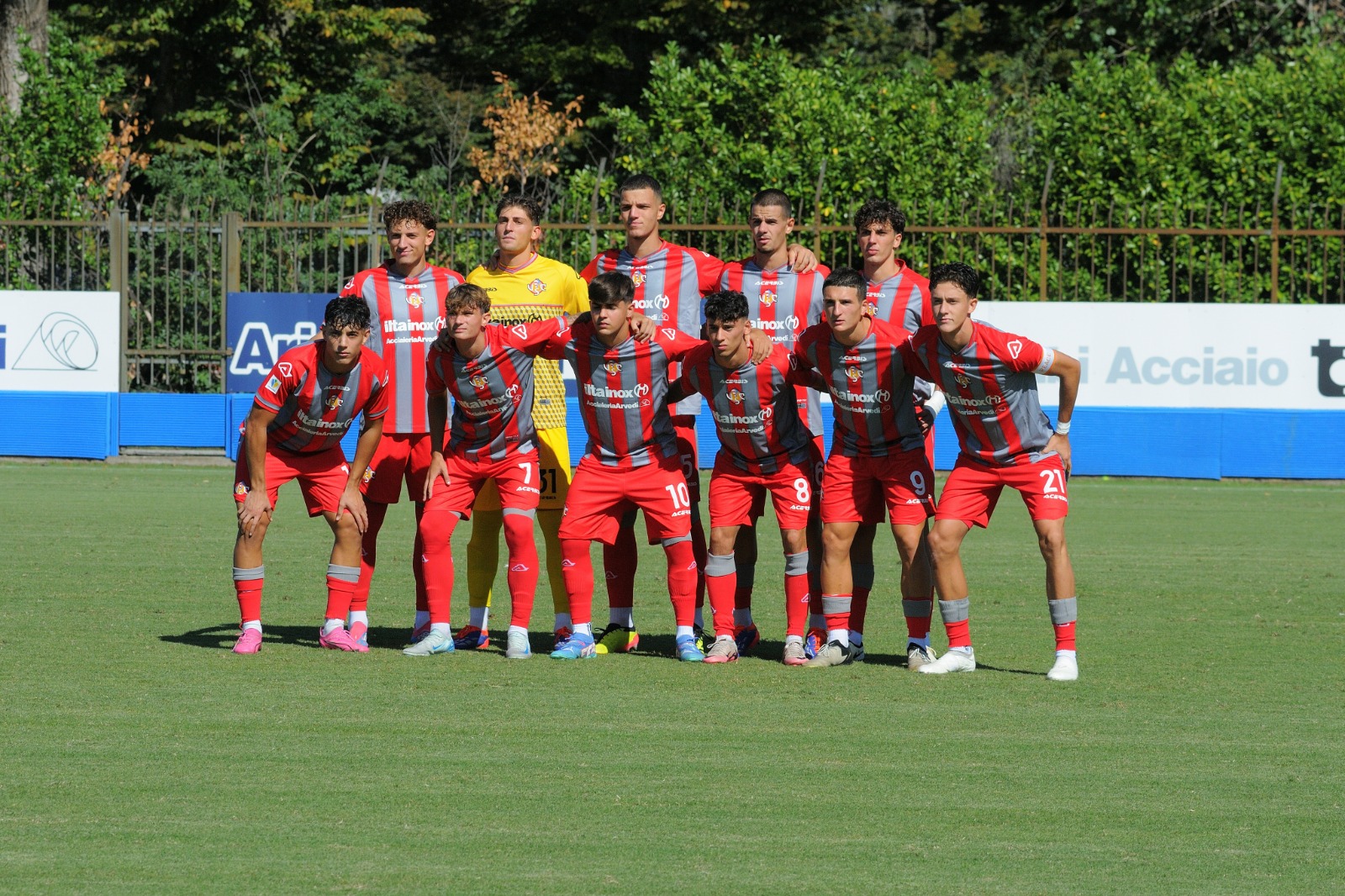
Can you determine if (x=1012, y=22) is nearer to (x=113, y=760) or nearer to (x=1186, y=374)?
(x=1186, y=374)

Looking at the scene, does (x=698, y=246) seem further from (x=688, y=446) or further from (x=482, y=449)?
(x=482, y=449)

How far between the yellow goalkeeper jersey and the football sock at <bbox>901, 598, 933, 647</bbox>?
1945 millimetres

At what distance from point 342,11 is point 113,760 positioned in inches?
1027

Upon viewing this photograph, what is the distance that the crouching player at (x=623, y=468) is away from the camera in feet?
24.6

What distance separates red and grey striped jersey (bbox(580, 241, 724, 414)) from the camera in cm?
813

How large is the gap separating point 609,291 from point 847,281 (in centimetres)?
105

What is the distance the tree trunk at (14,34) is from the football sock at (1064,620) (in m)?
19.6

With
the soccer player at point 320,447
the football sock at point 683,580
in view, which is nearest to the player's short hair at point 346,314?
the soccer player at point 320,447

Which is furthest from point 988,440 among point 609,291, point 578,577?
point 578,577

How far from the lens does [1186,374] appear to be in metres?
16.9

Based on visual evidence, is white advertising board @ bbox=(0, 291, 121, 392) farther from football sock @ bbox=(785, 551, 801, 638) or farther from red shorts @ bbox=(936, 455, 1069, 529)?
red shorts @ bbox=(936, 455, 1069, 529)

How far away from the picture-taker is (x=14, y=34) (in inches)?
902

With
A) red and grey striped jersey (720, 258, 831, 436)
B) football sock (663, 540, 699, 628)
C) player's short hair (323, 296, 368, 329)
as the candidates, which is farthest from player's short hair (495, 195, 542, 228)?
football sock (663, 540, 699, 628)

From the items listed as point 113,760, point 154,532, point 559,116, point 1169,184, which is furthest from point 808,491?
point 559,116
